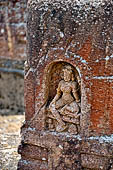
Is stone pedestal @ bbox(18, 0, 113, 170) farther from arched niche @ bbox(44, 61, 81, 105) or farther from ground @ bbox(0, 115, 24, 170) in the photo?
ground @ bbox(0, 115, 24, 170)

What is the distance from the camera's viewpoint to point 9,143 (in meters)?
5.00

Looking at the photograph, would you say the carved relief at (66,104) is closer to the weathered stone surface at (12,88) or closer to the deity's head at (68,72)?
the deity's head at (68,72)

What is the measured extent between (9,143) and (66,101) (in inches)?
71.8

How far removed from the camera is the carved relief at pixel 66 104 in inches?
139

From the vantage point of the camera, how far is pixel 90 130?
139 inches

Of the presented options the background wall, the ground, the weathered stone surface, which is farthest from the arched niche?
the weathered stone surface

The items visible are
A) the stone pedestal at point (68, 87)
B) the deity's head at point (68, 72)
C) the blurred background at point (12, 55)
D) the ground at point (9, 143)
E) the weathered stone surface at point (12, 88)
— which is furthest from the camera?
the weathered stone surface at point (12, 88)

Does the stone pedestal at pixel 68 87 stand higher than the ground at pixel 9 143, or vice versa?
the stone pedestal at pixel 68 87

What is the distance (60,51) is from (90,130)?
1.01 m

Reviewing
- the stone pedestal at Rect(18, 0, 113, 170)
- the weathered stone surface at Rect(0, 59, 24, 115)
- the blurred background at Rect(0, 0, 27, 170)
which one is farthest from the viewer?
the weathered stone surface at Rect(0, 59, 24, 115)

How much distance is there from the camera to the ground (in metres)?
4.21

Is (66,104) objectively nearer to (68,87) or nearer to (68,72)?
(68,87)

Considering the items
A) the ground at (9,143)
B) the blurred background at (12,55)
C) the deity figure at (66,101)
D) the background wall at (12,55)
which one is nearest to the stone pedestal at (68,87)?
the deity figure at (66,101)

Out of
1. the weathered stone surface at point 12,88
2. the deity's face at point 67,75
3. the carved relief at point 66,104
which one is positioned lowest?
the weathered stone surface at point 12,88
